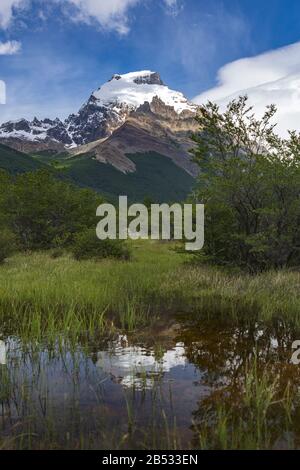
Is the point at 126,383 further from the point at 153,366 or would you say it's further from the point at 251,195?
the point at 251,195

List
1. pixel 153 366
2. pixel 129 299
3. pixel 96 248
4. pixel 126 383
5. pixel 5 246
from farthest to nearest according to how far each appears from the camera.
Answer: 1. pixel 96 248
2. pixel 5 246
3. pixel 129 299
4. pixel 153 366
5. pixel 126 383

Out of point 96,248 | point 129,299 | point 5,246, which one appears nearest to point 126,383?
point 129,299

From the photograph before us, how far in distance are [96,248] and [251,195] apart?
1106 centimetres

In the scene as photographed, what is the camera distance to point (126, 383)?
6883mm

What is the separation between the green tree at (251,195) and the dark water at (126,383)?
8.40 m

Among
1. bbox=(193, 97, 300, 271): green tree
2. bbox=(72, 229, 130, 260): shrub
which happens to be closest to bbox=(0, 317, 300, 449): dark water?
bbox=(193, 97, 300, 271): green tree

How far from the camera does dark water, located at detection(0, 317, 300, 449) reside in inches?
207

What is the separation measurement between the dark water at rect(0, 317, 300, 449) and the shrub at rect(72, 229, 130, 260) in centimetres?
1526

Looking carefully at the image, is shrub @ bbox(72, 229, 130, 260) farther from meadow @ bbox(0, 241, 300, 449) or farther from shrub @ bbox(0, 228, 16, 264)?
meadow @ bbox(0, 241, 300, 449)

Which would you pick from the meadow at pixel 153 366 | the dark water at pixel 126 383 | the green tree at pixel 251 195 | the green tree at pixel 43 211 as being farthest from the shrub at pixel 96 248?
the dark water at pixel 126 383

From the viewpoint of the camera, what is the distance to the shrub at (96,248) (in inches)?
975

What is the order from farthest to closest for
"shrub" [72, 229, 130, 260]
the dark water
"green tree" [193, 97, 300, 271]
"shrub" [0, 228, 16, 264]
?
"shrub" [72, 229, 130, 260] → "shrub" [0, 228, 16, 264] → "green tree" [193, 97, 300, 271] → the dark water
